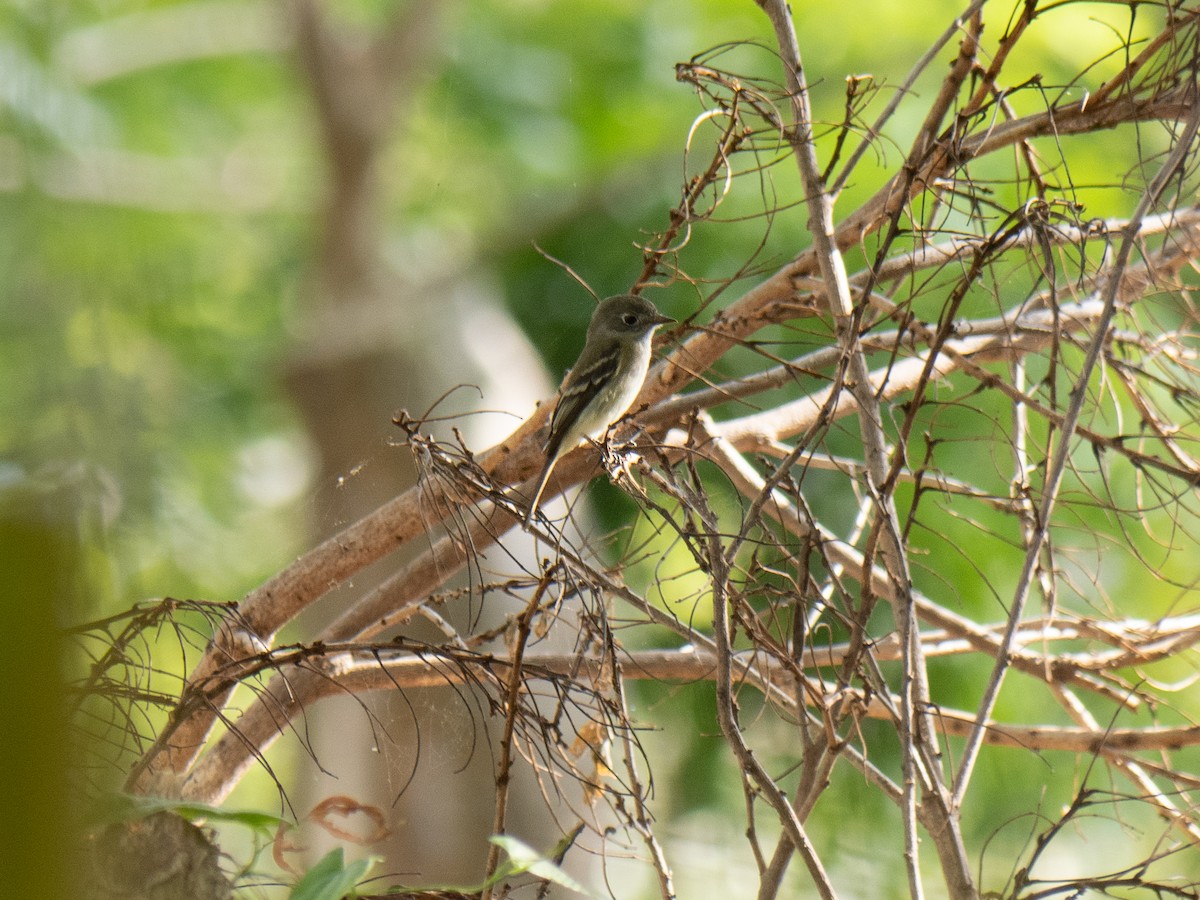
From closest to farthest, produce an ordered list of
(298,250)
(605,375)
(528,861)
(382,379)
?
(528,861) < (605,375) < (382,379) < (298,250)

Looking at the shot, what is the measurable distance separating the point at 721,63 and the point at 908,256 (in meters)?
0.84

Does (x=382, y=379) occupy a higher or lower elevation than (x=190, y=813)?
higher

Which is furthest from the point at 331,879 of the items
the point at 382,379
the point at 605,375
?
the point at 382,379

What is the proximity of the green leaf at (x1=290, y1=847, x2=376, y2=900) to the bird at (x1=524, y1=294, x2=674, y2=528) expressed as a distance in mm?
453

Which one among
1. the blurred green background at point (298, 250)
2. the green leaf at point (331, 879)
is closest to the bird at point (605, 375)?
the blurred green background at point (298, 250)

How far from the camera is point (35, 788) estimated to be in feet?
0.64

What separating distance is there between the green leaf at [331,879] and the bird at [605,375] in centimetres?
45

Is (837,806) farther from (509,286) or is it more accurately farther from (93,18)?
(93,18)

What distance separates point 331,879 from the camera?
2.28ft

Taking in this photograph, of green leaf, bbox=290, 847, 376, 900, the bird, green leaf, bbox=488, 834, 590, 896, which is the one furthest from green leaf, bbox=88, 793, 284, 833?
the bird

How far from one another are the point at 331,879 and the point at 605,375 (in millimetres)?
670

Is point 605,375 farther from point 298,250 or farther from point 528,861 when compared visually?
point 298,250

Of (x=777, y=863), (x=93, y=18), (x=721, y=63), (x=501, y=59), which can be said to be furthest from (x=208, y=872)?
(x=501, y=59)

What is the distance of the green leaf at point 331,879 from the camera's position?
68 cm
